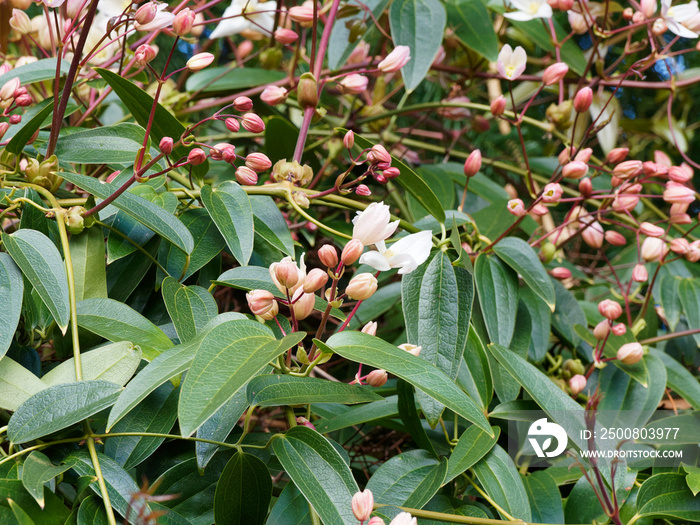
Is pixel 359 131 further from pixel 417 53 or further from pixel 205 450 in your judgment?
pixel 205 450

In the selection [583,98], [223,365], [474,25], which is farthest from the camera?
[474,25]

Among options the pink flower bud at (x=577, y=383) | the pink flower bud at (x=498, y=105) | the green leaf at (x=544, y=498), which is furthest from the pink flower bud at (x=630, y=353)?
the pink flower bud at (x=498, y=105)

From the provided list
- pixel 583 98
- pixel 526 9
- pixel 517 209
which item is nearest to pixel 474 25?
pixel 526 9

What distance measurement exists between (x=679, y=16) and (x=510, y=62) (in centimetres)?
19

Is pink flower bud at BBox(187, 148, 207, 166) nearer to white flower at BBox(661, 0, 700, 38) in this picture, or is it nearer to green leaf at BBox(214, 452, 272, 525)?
green leaf at BBox(214, 452, 272, 525)

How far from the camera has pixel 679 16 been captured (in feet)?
2.00

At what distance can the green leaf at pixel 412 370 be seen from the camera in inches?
11.1

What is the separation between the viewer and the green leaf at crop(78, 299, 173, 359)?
13.5 inches

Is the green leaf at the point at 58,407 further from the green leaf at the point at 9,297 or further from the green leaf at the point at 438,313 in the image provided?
the green leaf at the point at 438,313

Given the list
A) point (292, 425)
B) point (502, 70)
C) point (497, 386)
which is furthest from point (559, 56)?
point (292, 425)

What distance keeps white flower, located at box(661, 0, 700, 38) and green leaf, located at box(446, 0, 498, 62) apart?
0.56ft

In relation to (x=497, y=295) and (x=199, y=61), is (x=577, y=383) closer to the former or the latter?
(x=497, y=295)

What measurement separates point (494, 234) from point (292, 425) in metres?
0.31

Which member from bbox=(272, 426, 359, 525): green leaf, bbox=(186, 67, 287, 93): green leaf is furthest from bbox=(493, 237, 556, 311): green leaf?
bbox=(186, 67, 287, 93): green leaf
